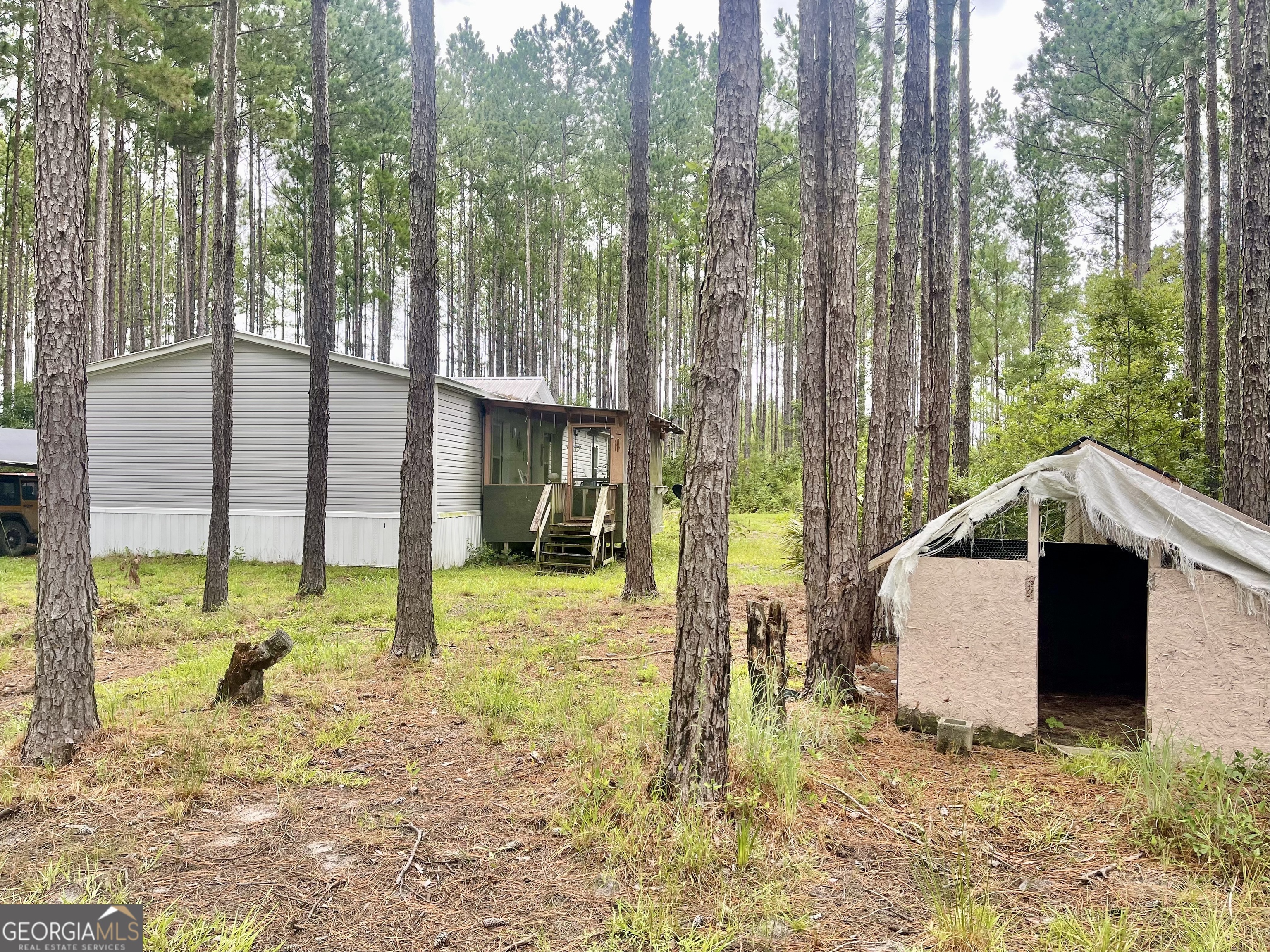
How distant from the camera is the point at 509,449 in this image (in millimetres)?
16375

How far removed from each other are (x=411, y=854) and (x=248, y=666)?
2.78 meters

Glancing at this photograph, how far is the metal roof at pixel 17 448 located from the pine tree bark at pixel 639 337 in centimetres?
1311

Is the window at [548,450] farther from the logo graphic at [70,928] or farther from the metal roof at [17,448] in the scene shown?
the logo graphic at [70,928]

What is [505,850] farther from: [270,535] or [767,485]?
[767,485]

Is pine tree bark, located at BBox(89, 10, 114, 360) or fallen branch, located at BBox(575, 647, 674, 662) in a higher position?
pine tree bark, located at BBox(89, 10, 114, 360)

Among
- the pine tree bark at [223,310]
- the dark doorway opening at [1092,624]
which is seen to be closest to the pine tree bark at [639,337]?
the pine tree bark at [223,310]

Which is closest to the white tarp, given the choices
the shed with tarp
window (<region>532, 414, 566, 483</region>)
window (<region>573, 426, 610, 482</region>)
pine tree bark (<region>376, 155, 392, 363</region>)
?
the shed with tarp

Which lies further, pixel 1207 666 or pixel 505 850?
pixel 1207 666

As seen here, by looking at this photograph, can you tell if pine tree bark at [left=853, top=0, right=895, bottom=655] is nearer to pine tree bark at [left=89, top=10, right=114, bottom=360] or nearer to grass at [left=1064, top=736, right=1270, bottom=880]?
grass at [left=1064, top=736, right=1270, bottom=880]

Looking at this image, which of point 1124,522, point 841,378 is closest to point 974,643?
point 1124,522

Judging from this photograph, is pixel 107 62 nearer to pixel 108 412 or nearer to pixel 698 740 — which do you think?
pixel 108 412

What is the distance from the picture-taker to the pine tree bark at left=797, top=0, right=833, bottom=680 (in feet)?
21.3

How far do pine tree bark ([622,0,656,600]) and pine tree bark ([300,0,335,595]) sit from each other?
4.27 m

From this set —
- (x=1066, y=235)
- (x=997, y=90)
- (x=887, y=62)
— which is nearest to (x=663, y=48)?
(x=997, y=90)
